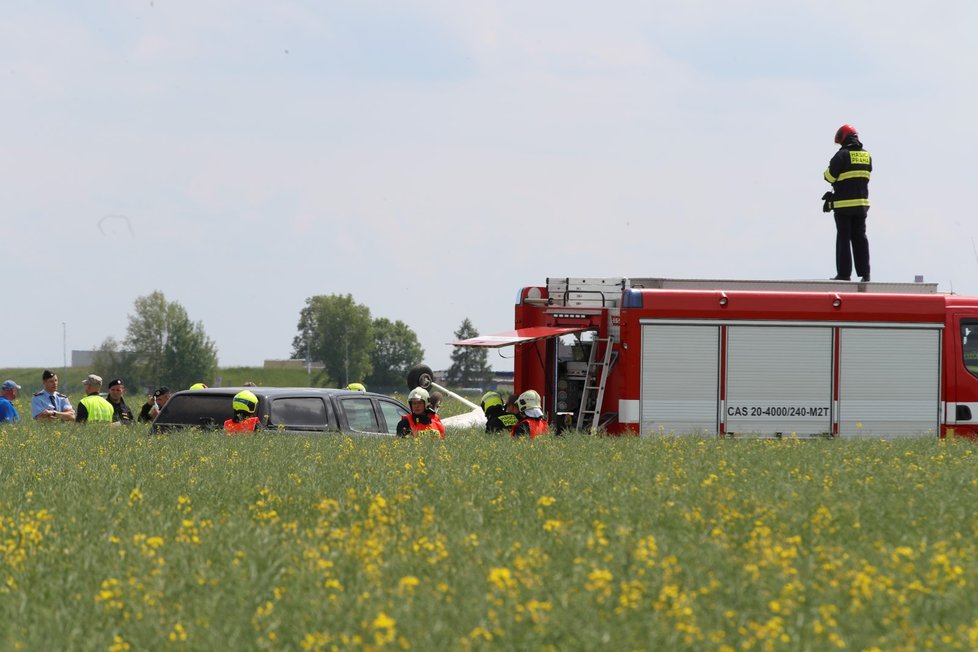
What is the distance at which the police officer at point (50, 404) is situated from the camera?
1914 cm

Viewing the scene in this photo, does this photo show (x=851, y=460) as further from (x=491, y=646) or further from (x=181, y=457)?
(x=491, y=646)

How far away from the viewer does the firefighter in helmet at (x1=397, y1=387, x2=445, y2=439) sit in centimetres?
1574

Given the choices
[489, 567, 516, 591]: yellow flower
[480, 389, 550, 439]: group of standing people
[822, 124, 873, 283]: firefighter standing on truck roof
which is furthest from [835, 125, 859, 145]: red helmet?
[489, 567, 516, 591]: yellow flower

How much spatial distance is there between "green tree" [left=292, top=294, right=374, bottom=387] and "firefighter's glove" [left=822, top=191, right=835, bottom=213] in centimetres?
14546

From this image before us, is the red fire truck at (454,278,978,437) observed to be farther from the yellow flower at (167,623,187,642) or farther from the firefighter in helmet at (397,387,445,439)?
the yellow flower at (167,623,187,642)

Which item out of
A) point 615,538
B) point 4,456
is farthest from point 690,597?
point 4,456

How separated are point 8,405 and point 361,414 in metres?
5.76

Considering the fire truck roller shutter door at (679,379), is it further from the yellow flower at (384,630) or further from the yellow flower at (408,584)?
the yellow flower at (384,630)

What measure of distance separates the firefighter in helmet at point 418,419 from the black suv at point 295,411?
40 cm

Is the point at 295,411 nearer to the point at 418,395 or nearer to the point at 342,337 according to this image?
the point at 418,395

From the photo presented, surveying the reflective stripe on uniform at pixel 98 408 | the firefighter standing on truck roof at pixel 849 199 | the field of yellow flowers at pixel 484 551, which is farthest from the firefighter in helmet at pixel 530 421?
the firefighter standing on truck roof at pixel 849 199

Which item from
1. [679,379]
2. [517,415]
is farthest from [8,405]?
[679,379]

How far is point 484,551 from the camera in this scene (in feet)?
27.3

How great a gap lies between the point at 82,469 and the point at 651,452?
520cm
